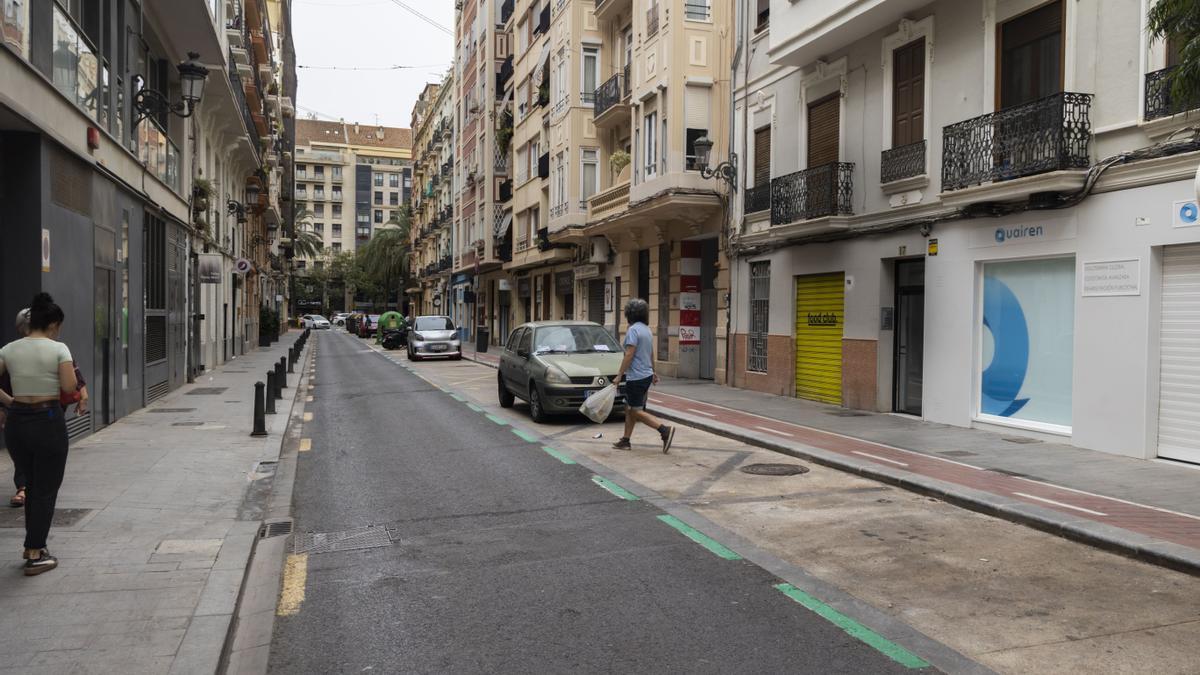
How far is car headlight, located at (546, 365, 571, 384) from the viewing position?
524 inches

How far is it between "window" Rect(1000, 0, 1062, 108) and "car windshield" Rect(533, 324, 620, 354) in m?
7.12

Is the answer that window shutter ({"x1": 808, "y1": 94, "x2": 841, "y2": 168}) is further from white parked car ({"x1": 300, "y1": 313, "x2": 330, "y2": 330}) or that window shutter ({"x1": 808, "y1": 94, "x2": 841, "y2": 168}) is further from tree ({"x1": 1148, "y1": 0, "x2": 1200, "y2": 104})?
white parked car ({"x1": 300, "y1": 313, "x2": 330, "y2": 330})

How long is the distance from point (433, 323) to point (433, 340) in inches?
48.8

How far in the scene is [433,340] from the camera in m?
32.1

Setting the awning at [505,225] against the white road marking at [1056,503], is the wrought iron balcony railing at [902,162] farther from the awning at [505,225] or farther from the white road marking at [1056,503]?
the awning at [505,225]

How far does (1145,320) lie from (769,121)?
10001 millimetres

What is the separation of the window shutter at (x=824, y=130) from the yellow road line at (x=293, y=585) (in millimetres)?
12646

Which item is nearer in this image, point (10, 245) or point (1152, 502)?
point (1152, 502)

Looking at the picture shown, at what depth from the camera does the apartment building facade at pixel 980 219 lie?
9859 mm

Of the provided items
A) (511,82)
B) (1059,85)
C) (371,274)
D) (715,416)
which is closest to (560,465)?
(715,416)

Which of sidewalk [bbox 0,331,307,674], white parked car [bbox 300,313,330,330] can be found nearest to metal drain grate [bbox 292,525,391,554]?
sidewalk [bbox 0,331,307,674]

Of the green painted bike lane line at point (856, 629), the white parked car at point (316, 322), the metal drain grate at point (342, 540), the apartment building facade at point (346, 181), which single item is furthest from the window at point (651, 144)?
the apartment building facade at point (346, 181)

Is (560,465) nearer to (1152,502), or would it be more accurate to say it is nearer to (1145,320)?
(1152,502)

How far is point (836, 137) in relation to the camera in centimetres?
1600
